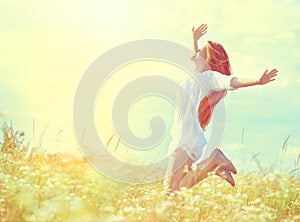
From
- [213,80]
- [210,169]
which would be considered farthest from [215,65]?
[210,169]

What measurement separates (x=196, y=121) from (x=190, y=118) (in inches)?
3.4

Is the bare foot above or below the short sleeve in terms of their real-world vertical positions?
below

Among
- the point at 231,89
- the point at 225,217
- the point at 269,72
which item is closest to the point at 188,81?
the point at 231,89

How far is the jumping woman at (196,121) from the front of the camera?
7.53 meters

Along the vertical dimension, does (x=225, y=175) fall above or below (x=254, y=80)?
below

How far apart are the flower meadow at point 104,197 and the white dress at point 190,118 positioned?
62 cm

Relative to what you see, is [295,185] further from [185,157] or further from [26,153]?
[26,153]

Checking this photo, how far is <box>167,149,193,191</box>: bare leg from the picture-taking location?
7.58m

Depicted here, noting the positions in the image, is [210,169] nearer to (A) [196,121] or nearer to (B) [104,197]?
(A) [196,121]

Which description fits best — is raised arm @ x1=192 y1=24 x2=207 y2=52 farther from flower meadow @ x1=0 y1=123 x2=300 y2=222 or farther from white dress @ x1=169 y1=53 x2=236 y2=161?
flower meadow @ x1=0 y1=123 x2=300 y2=222

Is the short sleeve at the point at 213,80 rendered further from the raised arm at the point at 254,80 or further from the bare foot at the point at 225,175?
the bare foot at the point at 225,175

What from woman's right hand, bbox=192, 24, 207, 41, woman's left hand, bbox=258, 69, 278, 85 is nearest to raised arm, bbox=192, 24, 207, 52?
woman's right hand, bbox=192, 24, 207, 41

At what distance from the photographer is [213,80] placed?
732 centimetres

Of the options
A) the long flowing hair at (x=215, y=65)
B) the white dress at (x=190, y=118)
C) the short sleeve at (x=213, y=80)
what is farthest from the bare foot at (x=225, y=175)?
the short sleeve at (x=213, y=80)
